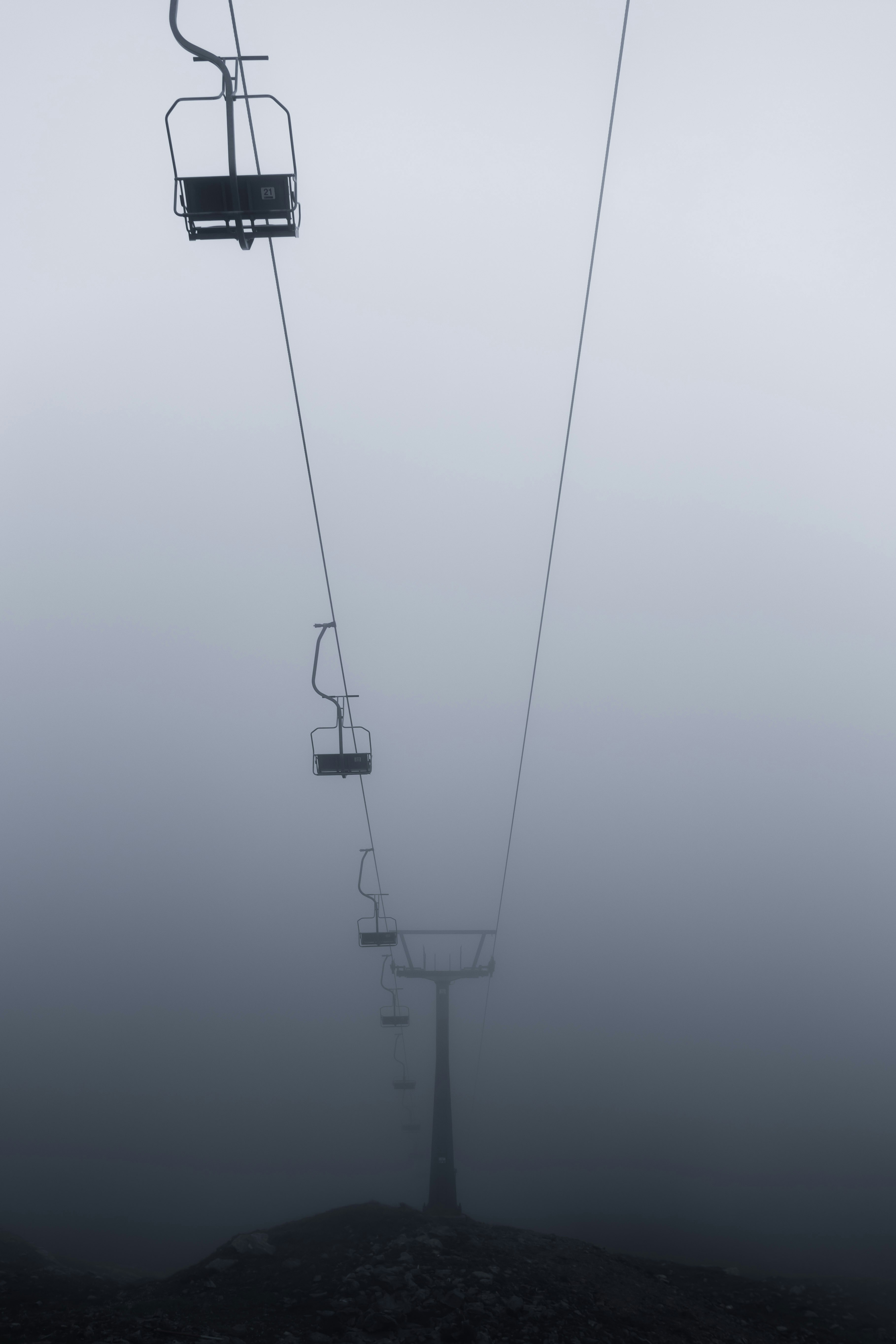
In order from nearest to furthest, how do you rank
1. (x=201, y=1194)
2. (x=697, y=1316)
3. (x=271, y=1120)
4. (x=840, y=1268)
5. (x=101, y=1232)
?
(x=697, y=1316) → (x=840, y=1268) → (x=101, y=1232) → (x=201, y=1194) → (x=271, y=1120)

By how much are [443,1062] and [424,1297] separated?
42.6 feet

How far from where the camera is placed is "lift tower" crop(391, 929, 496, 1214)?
22.9 m

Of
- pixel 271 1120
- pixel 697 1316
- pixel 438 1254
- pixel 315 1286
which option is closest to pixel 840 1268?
pixel 697 1316

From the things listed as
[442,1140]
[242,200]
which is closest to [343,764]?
[242,200]

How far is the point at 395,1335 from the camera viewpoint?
11.2 metres

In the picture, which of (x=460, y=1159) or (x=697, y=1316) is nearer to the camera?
(x=697, y=1316)

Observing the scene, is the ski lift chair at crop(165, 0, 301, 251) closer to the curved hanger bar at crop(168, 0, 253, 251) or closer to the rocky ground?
the curved hanger bar at crop(168, 0, 253, 251)

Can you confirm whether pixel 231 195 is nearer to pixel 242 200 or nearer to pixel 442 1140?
pixel 242 200

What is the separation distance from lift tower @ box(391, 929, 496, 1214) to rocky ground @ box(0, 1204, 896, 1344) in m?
4.65

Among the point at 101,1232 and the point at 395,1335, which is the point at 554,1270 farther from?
the point at 101,1232

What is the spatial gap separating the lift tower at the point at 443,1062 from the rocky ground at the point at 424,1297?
4652mm

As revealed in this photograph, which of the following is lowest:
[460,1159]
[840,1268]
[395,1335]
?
[460,1159]

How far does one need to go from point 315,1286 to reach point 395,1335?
286cm

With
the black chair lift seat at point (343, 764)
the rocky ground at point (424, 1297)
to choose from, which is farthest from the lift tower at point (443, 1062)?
the black chair lift seat at point (343, 764)
